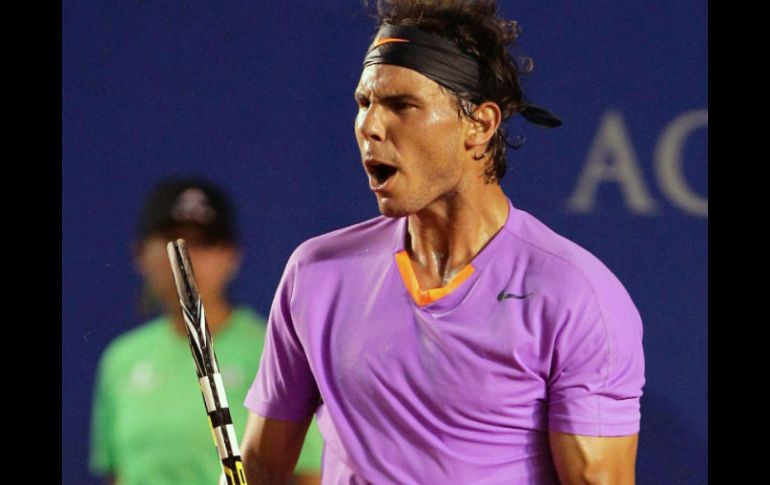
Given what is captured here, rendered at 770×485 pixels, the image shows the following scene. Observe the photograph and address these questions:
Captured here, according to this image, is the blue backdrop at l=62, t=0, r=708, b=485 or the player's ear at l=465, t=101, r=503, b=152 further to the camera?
the blue backdrop at l=62, t=0, r=708, b=485

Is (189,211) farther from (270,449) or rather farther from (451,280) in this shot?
(451,280)

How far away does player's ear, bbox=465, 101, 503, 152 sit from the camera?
214 centimetres

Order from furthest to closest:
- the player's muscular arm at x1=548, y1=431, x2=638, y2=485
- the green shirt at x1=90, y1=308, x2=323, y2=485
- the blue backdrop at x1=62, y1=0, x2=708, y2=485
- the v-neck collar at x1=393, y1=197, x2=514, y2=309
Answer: the green shirt at x1=90, y1=308, x2=323, y2=485, the blue backdrop at x1=62, y1=0, x2=708, y2=485, the v-neck collar at x1=393, y1=197, x2=514, y2=309, the player's muscular arm at x1=548, y1=431, x2=638, y2=485

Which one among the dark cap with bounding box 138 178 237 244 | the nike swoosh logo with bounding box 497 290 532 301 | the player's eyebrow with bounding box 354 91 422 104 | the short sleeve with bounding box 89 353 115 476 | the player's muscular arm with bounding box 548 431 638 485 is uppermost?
the player's eyebrow with bounding box 354 91 422 104

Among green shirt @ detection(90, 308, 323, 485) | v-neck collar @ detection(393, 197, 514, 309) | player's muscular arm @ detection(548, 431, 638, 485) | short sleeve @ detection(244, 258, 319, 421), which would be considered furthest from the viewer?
green shirt @ detection(90, 308, 323, 485)

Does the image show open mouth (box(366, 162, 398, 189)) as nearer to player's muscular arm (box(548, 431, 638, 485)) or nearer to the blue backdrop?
player's muscular arm (box(548, 431, 638, 485))

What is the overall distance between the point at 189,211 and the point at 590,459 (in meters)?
1.53

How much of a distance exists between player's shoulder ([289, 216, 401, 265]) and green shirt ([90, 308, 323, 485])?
91cm

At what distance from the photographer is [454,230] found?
7.11ft

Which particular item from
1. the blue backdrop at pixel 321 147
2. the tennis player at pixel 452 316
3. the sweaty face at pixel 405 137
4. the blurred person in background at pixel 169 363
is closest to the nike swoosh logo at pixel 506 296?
the tennis player at pixel 452 316

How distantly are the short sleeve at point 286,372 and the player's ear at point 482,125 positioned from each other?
40cm

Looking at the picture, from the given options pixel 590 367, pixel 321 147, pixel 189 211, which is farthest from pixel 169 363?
pixel 590 367

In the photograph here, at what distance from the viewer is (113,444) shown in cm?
320

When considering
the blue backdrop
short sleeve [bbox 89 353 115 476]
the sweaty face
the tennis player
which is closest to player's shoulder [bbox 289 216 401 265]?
the tennis player
